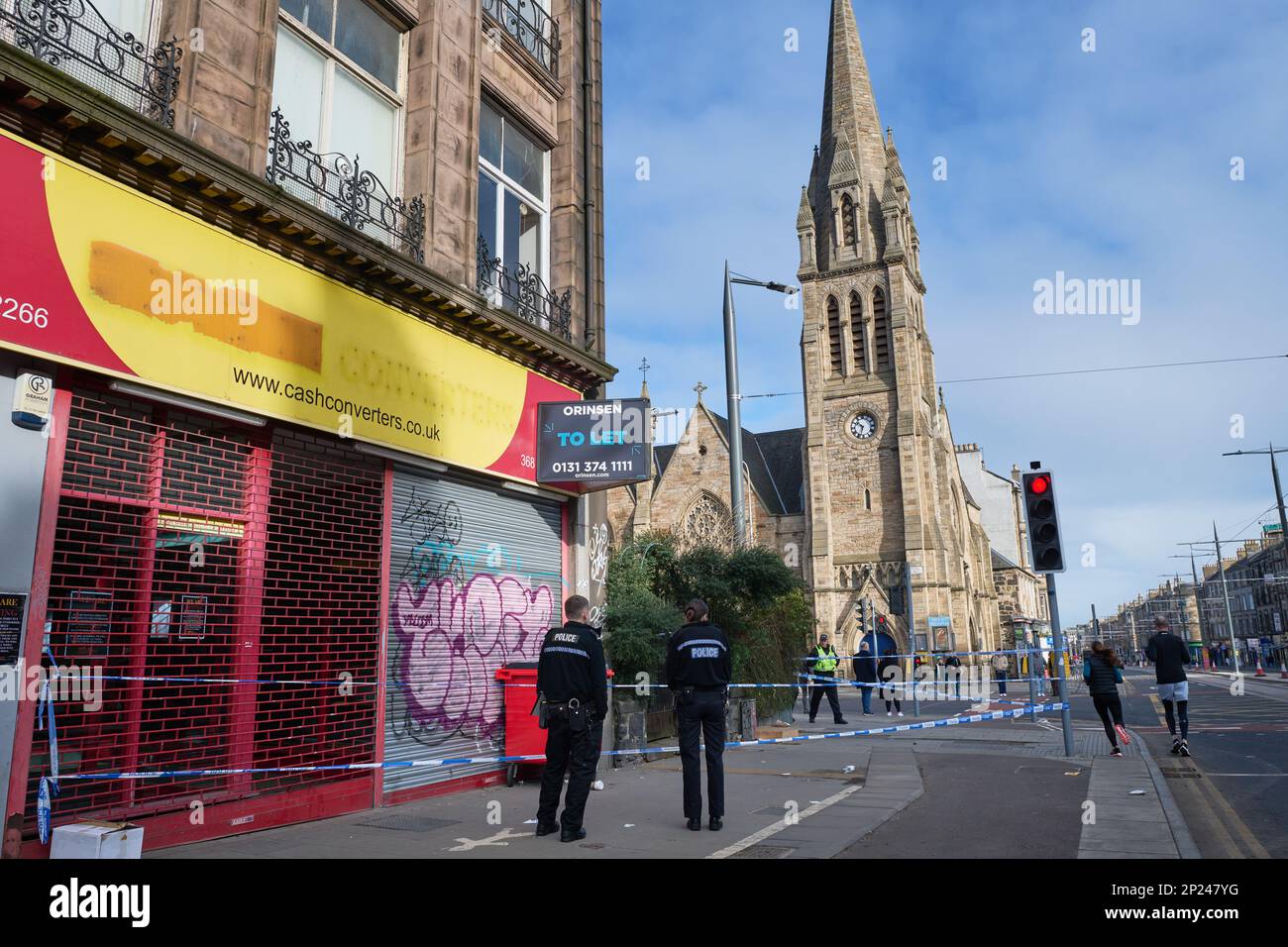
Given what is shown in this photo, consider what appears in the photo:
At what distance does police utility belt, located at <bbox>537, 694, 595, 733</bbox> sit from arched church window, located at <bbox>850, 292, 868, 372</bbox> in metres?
43.4

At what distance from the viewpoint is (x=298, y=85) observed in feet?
28.4

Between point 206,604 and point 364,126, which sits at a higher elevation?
point 364,126

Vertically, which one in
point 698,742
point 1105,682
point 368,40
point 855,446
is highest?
point 855,446

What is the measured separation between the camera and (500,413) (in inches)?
408

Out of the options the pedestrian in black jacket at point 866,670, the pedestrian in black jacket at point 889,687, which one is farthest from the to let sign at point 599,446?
the pedestrian in black jacket at point 866,670

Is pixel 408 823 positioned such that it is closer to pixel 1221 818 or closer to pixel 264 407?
pixel 264 407

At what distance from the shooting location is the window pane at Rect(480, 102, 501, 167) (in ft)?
37.6

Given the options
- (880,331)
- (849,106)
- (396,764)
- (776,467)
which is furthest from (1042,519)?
(776,467)

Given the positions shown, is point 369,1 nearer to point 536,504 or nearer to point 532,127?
point 532,127

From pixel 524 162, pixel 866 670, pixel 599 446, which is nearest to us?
pixel 599 446

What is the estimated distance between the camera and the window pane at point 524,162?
39.7 ft

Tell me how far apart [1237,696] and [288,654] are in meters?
24.8

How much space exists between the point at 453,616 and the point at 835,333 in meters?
42.8

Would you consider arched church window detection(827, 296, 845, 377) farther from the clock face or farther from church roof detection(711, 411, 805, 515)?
church roof detection(711, 411, 805, 515)
